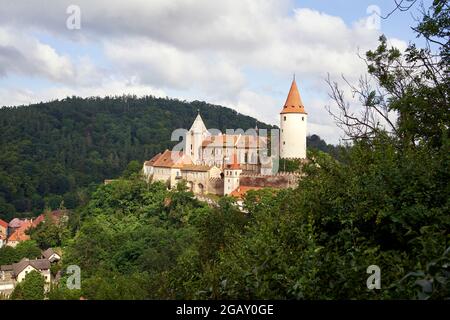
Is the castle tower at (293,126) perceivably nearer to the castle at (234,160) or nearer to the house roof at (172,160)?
the castle at (234,160)

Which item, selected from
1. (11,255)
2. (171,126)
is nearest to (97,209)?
(11,255)

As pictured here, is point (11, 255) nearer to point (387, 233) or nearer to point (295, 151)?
point (295, 151)

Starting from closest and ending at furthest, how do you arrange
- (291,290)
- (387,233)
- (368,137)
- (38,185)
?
(291,290), (387,233), (368,137), (38,185)

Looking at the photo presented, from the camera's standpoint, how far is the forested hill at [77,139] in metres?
84.8

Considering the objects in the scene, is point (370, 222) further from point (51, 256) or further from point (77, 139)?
point (77, 139)

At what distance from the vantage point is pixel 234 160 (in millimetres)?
48000

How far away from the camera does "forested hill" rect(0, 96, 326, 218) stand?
3339 inches

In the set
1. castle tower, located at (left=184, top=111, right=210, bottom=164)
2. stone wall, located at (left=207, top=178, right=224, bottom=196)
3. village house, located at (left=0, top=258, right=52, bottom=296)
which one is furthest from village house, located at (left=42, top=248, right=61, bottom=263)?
castle tower, located at (left=184, top=111, right=210, bottom=164)

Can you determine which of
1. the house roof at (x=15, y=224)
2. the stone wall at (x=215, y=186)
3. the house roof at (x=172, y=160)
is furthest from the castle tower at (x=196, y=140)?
the house roof at (x=15, y=224)

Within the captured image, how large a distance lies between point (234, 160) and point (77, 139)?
70111 millimetres

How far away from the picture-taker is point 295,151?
5403 centimetres

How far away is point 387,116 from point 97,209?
40.3m

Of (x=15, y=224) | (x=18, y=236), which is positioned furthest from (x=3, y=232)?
(x=18, y=236)

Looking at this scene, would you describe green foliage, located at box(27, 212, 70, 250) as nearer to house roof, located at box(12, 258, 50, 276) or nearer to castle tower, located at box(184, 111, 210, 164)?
house roof, located at box(12, 258, 50, 276)
